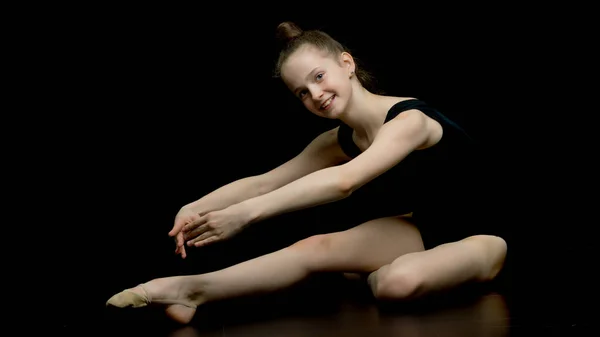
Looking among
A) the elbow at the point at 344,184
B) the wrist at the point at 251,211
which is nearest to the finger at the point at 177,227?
the wrist at the point at 251,211

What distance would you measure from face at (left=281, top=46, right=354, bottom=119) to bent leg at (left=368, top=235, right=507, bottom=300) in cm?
46

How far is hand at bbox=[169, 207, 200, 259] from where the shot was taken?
A: 192 cm

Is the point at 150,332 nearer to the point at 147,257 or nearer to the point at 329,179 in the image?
the point at 329,179

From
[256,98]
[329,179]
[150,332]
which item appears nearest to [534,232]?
[256,98]

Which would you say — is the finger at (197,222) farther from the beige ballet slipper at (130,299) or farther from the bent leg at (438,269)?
the bent leg at (438,269)

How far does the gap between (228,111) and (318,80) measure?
91 cm

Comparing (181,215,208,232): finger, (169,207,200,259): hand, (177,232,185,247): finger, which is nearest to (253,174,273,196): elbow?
(169,207,200,259): hand

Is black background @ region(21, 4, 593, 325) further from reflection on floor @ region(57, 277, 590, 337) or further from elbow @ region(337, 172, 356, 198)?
elbow @ region(337, 172, 356, 198)

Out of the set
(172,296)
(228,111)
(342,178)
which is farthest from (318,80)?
(228,111)

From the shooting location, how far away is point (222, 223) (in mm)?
1790

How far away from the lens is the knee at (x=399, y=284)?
1.87 metres

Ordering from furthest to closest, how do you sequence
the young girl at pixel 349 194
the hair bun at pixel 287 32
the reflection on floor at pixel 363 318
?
the hair bun at pixel 287 32, the young girl at pixel 349 194, the reflection on floor at pixel 363 318

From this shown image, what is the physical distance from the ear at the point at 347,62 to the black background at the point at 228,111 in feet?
1.83

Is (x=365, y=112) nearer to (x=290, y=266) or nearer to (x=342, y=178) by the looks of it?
(x=342, y=178)
